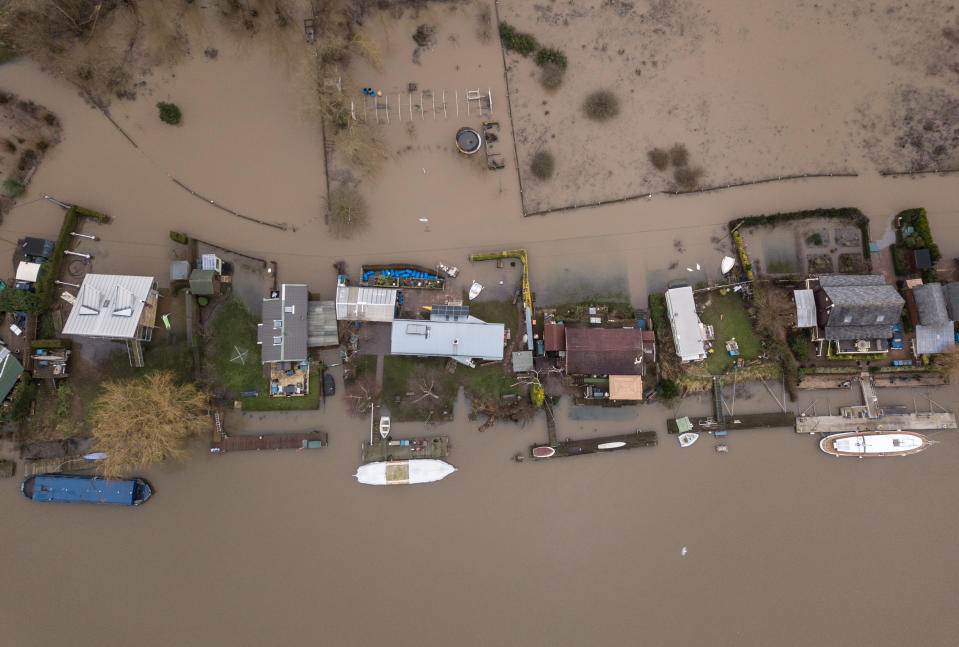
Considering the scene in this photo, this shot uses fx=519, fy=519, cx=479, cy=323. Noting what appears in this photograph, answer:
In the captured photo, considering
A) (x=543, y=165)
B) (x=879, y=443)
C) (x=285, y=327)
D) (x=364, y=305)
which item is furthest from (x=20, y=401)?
(x=879, y=443)

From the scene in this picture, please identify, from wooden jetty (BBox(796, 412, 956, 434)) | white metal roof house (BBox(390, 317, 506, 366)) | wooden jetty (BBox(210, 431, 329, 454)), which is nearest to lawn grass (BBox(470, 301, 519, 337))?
white metal roof house (BBox(390, 317, 506, 366))

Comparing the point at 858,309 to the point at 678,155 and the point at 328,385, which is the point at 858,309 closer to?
the point at 678,155

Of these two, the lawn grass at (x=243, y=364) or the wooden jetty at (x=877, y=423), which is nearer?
the wooden jetty at (x=877, y=423)

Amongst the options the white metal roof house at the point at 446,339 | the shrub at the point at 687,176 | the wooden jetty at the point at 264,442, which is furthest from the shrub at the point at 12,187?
the shrub at the point at 687,176

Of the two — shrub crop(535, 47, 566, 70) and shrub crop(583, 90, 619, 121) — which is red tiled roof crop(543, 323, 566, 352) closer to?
shrub crop(583, 90, 619, 121)

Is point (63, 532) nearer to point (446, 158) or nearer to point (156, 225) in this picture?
point (156, 225)

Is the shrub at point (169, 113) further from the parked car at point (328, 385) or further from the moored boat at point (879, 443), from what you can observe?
the moored boat at point (879, 443)
